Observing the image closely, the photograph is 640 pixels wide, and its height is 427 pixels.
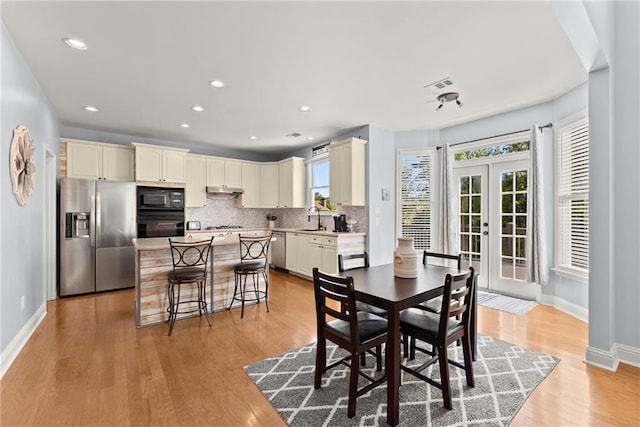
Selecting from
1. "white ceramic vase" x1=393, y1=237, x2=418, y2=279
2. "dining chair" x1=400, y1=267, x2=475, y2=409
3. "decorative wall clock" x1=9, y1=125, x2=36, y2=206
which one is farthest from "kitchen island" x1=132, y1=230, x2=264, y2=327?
"dining chair" x1=400, y1=267, x2=475, y2=409

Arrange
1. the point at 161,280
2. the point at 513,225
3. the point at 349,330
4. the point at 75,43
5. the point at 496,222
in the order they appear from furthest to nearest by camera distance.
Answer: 1. the point at 496,222
2. the point at 513,225
3. the point at 161,280
4. the point at 75,43
5. the point at 349,330

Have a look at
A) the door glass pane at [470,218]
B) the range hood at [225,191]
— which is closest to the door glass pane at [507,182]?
the door glass pane at [470,218]

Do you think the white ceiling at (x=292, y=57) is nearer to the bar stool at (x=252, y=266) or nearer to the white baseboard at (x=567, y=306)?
the bar stool at (x=252, y=266)

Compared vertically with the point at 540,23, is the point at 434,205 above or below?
below

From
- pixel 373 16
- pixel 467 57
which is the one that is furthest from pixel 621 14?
pixel 373 16

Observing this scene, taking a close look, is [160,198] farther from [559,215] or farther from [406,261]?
[559,215]

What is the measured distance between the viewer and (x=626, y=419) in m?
1.88

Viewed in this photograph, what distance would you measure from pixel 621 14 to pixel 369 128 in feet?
9.99

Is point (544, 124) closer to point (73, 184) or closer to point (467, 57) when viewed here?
point (467, 57)

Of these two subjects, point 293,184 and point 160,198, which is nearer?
point 160,198

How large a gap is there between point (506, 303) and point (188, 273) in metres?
4.11

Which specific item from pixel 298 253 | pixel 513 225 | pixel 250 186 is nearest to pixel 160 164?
pixel 250 186

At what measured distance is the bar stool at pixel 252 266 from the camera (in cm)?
379

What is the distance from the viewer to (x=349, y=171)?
5074 mm
